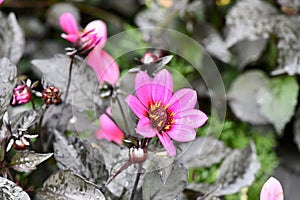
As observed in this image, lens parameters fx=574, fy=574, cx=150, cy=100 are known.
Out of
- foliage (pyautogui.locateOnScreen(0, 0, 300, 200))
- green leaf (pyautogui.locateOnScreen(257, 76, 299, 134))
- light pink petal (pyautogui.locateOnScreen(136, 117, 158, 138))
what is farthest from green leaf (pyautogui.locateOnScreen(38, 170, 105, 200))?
green leaf (pyautogui.locateOnScreen(257, 76, 299, 134))

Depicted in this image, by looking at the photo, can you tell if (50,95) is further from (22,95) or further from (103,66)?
(103,66)

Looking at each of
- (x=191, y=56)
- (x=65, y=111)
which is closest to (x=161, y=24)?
(x=191, y=56)

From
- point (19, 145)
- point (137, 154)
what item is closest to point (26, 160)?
point (19, 145)

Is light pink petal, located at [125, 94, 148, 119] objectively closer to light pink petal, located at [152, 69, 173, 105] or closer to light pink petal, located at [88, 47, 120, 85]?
light pink petal, located at [152, 69, 173, 105]

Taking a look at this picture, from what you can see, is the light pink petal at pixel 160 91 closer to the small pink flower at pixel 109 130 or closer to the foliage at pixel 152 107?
the foliage at pixel 152 107

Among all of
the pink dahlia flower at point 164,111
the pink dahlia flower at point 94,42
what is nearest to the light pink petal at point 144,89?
the pink dahlia flower at point 164,111

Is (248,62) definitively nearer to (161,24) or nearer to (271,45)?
(271,45)

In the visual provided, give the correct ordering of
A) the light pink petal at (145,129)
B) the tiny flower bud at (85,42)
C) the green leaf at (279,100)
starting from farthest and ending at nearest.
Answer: the green leaf at (279,100) < the tiny flower bud at (85,42) < the light pink petal at (145,129)
